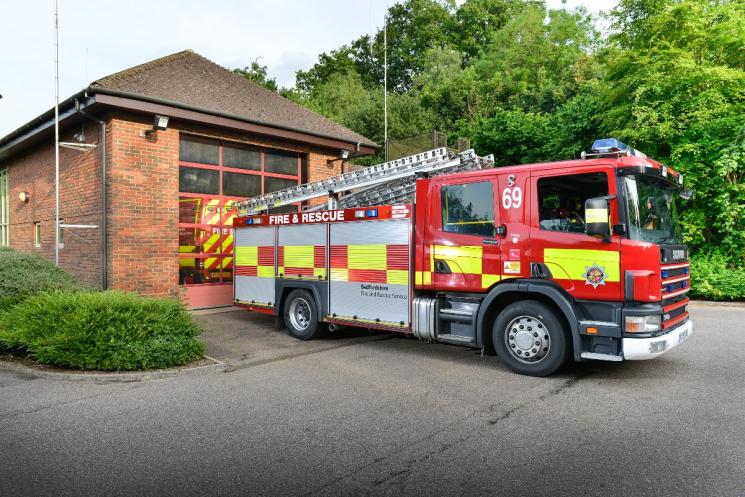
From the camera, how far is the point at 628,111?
13.6 metres

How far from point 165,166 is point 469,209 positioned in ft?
22.9

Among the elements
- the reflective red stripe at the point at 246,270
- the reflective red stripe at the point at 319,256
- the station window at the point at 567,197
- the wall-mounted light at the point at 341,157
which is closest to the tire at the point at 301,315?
the reflective red stripe at the point at 319,256

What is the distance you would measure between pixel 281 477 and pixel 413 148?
1495cm

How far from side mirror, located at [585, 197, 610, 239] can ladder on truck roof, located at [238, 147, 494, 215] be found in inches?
81.7

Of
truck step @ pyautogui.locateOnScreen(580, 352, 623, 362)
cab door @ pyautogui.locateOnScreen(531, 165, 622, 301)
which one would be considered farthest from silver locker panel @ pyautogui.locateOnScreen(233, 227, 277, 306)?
truck step @ pyautogui.locateOnScreen(580, 352, 623, 362)

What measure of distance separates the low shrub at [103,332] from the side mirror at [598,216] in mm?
4813

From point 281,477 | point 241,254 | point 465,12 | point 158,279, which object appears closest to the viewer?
point 281,477

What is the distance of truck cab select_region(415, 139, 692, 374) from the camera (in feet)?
17.1

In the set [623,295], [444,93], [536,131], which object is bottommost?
[623,295]

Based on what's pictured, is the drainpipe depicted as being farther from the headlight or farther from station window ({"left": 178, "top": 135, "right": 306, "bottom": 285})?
the headlight

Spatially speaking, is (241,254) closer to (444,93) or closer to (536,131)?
(536,131)

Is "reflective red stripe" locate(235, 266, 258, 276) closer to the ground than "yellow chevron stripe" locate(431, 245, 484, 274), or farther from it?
closer to the ground

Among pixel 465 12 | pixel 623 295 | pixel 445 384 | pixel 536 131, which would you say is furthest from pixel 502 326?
pixel 465 12

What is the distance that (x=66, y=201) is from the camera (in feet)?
38.5
